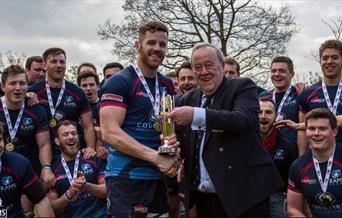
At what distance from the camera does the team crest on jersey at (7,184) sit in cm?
546

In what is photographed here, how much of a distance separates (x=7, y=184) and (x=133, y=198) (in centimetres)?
190

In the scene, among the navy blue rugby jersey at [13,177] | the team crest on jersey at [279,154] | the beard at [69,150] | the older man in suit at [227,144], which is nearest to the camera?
the older man in suit at [227,144]

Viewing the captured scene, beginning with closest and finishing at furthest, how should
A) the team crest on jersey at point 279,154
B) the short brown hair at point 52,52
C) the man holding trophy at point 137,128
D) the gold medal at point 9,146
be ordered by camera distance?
the man holding trophy at point 137,128 < the gold medal at point 9,146 < the team crest on jersey at point 279,154 < the short brown hair at point 52,52

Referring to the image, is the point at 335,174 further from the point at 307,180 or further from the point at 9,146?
the point at 9,146

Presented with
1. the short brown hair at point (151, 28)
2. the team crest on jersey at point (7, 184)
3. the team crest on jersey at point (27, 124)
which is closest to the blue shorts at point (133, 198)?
the short brown hair at point (151, 28)

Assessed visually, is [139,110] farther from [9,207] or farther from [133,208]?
[9,207]

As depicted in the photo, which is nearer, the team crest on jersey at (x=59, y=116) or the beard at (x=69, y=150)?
the beard at (x=69, y=150)

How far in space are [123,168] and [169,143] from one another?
0.60 meters

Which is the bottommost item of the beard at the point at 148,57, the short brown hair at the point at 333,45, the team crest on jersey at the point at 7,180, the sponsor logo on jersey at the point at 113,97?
the team crest on jersey at the point at 7,180

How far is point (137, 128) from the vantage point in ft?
14.0

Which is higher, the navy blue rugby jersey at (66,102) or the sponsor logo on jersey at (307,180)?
the navy blue rugby jersey at (66,102)

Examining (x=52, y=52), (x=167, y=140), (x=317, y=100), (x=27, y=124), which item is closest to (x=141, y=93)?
(x=167, y=140)

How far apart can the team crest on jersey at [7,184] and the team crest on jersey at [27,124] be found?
1.05 m

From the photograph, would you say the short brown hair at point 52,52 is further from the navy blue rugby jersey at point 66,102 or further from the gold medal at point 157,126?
the gold medal at point 157,126
